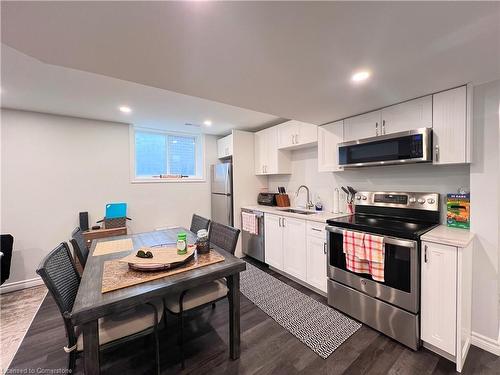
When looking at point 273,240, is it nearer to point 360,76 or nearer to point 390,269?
point 390,269

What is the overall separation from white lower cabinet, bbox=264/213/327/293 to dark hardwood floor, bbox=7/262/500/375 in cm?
72

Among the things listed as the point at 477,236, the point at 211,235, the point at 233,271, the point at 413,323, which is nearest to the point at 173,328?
the point at 211,235

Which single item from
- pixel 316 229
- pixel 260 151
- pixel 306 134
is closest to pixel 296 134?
pixel 306 134

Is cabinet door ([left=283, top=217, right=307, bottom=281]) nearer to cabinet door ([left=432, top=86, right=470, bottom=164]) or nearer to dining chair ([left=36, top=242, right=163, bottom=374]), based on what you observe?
cabinet door ([left=432, top=86, right=470, bottom=164])

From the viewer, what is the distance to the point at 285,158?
11.9 ft

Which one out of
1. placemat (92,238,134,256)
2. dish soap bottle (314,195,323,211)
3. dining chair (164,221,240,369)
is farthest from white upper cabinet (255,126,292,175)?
placemat (92,238,134,256)

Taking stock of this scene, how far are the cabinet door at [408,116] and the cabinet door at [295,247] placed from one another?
1.40 m

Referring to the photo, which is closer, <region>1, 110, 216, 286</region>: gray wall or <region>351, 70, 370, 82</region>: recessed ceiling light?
<region>351, 70, 370, 82</region>: recessed ceiling light

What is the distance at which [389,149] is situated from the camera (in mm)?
2104

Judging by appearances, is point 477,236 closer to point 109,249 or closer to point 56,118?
point 109,249

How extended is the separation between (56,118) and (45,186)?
0.99 m

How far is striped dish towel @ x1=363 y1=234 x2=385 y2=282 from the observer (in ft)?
6.01

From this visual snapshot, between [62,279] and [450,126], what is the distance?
3126 millimetres

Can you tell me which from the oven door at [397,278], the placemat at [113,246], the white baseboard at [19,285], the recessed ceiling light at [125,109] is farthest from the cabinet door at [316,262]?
the white baseboard at [19,285]
